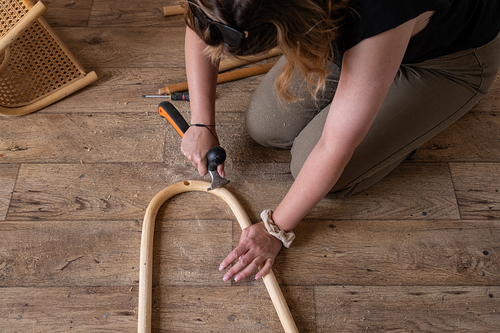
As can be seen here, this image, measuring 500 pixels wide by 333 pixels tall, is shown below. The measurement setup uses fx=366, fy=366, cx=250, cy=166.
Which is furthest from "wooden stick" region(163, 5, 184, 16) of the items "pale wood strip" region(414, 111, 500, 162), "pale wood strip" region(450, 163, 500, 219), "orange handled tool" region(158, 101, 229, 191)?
"pale wood strip" region(450, 163, 500, 219)

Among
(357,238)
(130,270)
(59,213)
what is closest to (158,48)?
(59,213)

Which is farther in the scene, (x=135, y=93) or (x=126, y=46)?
(x=126, y=46)

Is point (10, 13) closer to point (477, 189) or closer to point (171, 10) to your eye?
point (171, 10)

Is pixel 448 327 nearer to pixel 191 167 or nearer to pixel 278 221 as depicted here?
pixel 278 221

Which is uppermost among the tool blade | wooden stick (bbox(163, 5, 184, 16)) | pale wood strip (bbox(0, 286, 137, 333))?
wooden stick (bbox(163, 5, 184, 16))

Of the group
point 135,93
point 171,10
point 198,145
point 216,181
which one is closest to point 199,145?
point 198,145

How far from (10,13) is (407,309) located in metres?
1.52

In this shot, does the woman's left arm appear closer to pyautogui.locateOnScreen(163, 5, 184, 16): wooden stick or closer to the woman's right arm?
the woman's right arm

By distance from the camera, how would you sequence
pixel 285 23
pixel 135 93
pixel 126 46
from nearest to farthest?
Answer: pixel 285 23, pixel 135 93, pixel 126 46

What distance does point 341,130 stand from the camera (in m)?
0.78

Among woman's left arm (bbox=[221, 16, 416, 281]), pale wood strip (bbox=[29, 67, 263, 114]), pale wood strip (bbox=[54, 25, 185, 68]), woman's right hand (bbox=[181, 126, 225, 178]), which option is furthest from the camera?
pale wood strip (bbox=[54, 25, 185, 68])

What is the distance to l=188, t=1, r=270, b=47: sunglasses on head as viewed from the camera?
58 centimetres

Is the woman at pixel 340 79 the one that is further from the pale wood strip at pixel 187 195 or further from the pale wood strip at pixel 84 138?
the pale wood strip at pixel 84 138

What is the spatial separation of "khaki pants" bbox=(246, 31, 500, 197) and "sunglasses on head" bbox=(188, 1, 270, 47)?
567mm
